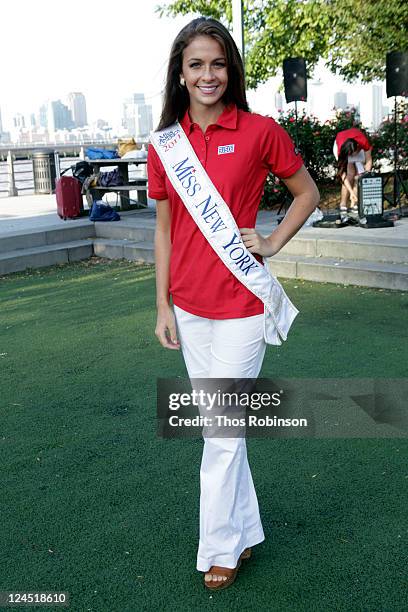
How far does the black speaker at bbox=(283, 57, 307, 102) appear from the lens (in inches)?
444

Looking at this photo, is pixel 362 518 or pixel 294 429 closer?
pixel 362 518

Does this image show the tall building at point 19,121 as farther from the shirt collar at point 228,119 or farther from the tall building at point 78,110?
the shirt collar at point 228,119

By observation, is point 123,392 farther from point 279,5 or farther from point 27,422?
point 279,5

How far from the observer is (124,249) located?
9742 millimetres

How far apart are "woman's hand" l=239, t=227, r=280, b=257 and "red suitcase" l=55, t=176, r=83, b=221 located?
966cm

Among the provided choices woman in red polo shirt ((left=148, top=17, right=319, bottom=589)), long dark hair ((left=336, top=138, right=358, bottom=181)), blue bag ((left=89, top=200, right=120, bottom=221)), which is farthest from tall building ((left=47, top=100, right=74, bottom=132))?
woman in red polo shirt ((left=148, top=17, right=319, bottom=589))

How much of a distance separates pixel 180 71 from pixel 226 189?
1.42 feet


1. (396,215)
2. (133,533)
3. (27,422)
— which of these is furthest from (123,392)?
(396,215)

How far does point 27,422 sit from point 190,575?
1875 millimetres

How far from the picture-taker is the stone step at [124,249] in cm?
948

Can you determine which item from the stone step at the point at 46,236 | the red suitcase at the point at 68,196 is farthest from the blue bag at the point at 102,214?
the red suitcase at the point at 68,196

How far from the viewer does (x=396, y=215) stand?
10148 millimetres

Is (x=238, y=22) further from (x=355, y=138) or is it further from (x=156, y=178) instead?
(x=156, y=178)

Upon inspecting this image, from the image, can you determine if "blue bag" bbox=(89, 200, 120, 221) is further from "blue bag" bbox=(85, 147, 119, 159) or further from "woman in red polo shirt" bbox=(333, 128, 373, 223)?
"woman in red polo shirt" bbox=(333, 128, 373, 223)
